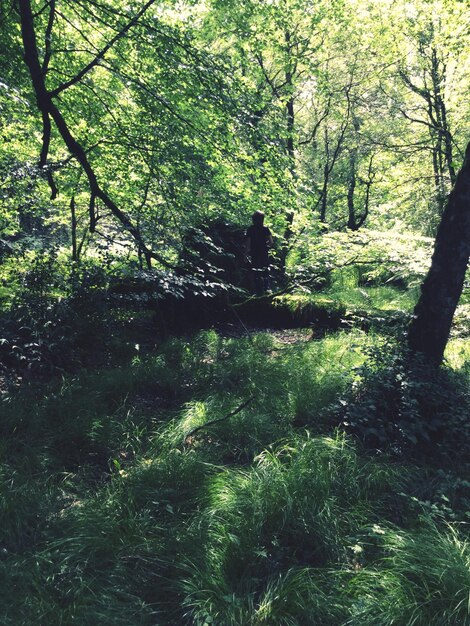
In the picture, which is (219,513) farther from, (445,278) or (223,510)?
(445,278)

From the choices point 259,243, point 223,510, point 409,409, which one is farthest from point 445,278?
point 259,243

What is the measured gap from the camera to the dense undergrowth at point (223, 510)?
84.7 inches

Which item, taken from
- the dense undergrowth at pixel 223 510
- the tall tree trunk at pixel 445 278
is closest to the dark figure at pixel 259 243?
the tall tree trunk at pixel 445 278

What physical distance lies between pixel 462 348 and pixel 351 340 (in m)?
2.22

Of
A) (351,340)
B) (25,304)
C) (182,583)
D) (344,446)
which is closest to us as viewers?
(182,583)

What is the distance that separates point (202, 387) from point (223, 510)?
7.87ft

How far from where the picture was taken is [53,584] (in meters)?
2.22

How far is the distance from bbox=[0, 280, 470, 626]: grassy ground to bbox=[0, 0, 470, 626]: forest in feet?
0.05

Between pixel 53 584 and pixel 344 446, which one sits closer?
pixel 53 584

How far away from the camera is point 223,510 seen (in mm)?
2803

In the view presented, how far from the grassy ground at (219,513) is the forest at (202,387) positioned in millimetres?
17

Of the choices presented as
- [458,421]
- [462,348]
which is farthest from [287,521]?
[462,348]

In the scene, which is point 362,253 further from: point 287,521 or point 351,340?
point 287,521

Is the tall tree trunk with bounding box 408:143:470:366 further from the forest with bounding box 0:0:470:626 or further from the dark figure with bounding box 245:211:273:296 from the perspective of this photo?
the dark figure with bounding box 245:211:273:296
